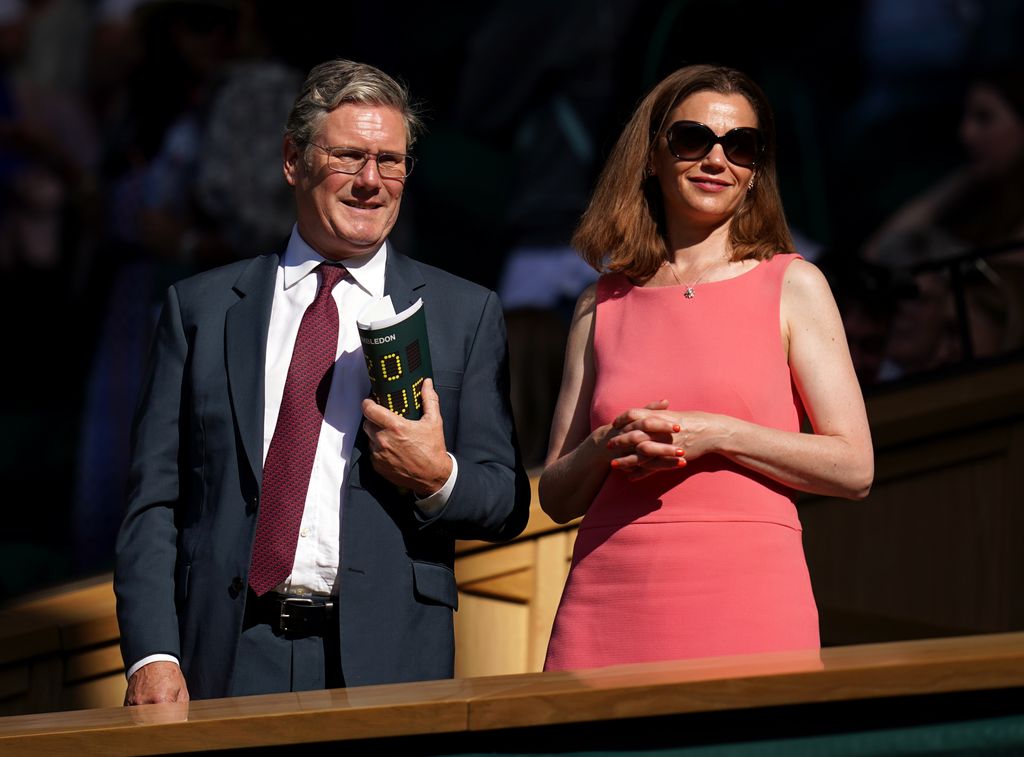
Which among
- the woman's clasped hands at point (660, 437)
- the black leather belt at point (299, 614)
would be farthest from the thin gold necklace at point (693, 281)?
the black leather belt at point (299, 614)

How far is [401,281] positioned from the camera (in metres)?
3.16

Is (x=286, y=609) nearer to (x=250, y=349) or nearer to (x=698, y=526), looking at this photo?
(x=250, y=349)

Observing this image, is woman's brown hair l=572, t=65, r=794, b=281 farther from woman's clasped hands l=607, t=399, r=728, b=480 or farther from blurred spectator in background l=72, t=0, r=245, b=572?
blurred spectator in background l=72, t=0, r=245, b=572

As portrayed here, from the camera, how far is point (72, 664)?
4.05m

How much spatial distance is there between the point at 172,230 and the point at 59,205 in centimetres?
114

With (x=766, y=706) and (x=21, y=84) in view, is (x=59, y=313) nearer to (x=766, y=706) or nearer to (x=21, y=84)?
(x=21, y=84)

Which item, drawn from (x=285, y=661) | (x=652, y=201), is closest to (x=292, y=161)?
(x=652, y=201)

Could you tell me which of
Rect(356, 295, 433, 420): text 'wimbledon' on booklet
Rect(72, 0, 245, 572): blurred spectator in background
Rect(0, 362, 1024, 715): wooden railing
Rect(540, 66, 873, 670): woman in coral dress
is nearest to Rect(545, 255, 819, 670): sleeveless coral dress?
Rect(540, 66, 873, 670): woman in coral dress

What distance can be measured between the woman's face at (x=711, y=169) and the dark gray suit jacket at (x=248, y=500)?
44 cm

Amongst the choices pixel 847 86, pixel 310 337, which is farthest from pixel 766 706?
pixel 847 86

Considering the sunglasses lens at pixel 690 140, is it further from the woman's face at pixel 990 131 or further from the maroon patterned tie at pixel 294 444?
the woman's face at pixel 990 131

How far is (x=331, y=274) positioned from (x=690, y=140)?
0.74 meters

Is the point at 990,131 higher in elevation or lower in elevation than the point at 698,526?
higher

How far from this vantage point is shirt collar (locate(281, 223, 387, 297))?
3.15 metres
